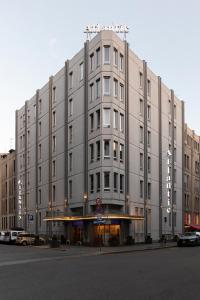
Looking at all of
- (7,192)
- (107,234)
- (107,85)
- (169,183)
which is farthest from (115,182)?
(7,192)

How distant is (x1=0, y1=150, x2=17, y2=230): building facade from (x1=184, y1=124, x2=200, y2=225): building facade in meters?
29.3

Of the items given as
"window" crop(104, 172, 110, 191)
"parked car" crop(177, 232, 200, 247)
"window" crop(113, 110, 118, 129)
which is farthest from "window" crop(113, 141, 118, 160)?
"parked car" crop(177, 232, 200, 247)

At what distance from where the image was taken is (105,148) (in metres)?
53.1

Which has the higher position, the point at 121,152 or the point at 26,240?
the point at 121,152

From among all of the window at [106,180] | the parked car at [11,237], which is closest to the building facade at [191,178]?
the parked car at [11,237]

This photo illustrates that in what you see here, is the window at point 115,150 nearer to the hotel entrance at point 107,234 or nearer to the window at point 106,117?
the window at point 106,117

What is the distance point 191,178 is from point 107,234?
1395 inches

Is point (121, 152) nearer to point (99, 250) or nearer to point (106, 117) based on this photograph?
point (106, 117)

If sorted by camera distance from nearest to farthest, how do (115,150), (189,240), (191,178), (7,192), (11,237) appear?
(189,240) < (115,150) < (11,237) < (191,178) < (7,192)

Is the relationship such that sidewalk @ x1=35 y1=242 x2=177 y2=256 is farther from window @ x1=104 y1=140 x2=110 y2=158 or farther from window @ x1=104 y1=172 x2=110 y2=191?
window @ x1=104 y1=140 x2=110 y2=158

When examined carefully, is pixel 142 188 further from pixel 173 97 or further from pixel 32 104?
pixel 32 104

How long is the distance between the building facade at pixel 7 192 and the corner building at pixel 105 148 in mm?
13224

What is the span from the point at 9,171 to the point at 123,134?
141ft

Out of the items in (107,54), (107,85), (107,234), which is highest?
(107,54)
